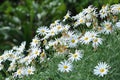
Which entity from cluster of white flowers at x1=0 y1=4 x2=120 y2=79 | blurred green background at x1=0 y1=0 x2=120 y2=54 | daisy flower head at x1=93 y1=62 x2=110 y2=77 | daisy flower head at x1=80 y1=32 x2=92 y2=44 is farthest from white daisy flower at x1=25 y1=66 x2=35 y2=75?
blurred green background at x1=0 y1=0 x2=120 y2=54

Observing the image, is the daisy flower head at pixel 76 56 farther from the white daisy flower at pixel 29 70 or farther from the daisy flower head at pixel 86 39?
the white daisy flower at pixel 29 70

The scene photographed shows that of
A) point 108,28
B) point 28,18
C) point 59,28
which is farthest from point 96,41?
point 28,18

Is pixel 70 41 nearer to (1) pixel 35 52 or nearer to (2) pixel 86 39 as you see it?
(2) pixel 86 39

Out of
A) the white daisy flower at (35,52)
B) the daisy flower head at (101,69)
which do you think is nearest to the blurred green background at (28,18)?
the white daisy flower at (35,52)

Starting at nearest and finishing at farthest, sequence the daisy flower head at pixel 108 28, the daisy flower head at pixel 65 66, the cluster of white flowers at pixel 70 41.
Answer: the daisy flower head at pixel 65 66
the cluster of white flowers at pixel 70 41
the daisy flower head at pixel 108 28

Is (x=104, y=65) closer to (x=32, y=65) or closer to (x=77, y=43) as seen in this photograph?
(x=77, y=43)

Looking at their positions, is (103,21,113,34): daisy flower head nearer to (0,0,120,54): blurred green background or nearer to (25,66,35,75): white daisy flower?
(25,66,35,75): white daisy flower
